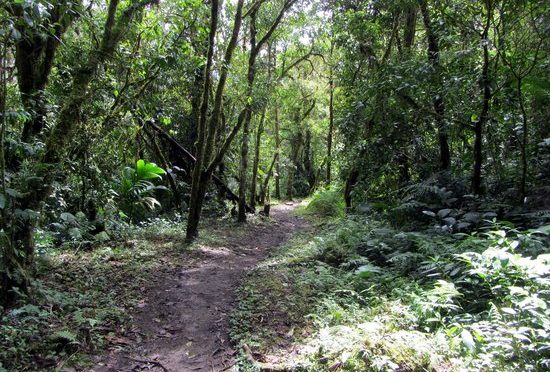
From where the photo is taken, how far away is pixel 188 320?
5.13 metres

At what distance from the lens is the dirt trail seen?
13.6 feet

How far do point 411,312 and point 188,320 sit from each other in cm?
278

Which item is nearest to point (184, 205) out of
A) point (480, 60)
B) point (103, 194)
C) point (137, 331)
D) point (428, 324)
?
point (103, 194)

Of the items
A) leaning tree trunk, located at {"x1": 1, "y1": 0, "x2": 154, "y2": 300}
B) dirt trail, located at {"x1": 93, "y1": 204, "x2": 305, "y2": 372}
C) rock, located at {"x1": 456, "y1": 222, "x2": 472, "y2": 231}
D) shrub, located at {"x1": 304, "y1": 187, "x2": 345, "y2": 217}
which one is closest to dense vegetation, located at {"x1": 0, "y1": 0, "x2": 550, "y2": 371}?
leaning tree trunk, located at {"x1": 1, "y1": 0, "x2": 154, "y2": 300}

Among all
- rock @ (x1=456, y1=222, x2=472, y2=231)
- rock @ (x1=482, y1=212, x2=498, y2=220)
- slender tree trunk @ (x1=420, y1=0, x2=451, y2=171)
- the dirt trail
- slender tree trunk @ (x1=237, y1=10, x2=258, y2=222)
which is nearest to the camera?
the dirt trail

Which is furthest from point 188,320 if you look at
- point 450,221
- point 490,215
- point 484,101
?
point 484,101

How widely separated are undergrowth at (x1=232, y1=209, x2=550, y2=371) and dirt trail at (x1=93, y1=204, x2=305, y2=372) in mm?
286

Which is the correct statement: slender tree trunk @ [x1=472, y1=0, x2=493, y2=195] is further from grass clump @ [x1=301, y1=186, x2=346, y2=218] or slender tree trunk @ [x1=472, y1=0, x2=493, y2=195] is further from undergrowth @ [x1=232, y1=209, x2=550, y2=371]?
grass clump @ [x1=301, y1=186, x2=346, y2=218]

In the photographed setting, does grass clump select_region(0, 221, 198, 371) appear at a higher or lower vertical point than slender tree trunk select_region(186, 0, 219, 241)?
lower

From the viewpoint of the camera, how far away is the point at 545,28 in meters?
6.63

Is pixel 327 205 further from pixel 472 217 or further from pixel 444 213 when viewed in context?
pixel 472 217

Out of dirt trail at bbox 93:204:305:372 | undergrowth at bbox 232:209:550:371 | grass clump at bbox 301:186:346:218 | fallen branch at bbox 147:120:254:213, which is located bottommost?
dirt trail at bbox 93:204:305:372

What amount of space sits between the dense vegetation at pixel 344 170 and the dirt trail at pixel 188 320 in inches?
11.4

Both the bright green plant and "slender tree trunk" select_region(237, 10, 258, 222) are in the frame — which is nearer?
the bright green plant
